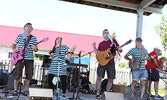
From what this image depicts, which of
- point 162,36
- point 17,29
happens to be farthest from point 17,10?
point 162,36

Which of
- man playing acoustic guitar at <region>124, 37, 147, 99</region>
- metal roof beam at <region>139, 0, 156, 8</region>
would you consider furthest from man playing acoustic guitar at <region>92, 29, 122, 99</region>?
metal roof beam at <region>139, 0, 156, 8</region>

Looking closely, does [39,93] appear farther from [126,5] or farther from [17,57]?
[126,5]

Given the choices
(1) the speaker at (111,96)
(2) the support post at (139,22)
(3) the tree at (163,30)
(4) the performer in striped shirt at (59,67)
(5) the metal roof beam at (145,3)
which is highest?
(3) the tree at (163,30)

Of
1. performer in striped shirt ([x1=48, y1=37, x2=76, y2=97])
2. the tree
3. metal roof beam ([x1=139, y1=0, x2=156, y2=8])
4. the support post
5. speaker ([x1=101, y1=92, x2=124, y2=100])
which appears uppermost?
the tree

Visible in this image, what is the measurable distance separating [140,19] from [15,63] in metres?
5.82

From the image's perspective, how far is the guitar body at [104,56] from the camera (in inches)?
233

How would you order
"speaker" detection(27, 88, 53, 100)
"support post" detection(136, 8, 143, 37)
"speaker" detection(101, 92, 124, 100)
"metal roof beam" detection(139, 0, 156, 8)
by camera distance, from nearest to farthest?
"speaker" detection(27, 88, 53, 100), "speaker" detection(101, 92, 124, 100), "metal roof beam" detection(139, 0, 156, 8), "support post" detection(136, 8, 143, 37)

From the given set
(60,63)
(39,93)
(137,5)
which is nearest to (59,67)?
(60,63)

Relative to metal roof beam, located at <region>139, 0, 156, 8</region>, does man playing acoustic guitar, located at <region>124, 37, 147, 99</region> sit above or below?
below

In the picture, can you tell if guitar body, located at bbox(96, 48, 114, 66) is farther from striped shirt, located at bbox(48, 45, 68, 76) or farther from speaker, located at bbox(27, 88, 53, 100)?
speaker, located at bbox(27, 88, 53, 100)

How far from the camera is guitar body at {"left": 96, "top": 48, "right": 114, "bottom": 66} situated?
5918 millimetres

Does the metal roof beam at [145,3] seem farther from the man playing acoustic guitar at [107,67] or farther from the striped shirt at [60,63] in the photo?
the striped shirt at [60,63]

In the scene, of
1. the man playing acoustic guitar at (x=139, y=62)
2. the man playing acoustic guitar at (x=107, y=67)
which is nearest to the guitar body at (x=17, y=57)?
the man playing acoustic guitar at (x=107, y=67)

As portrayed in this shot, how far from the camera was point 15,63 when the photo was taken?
5.31m
